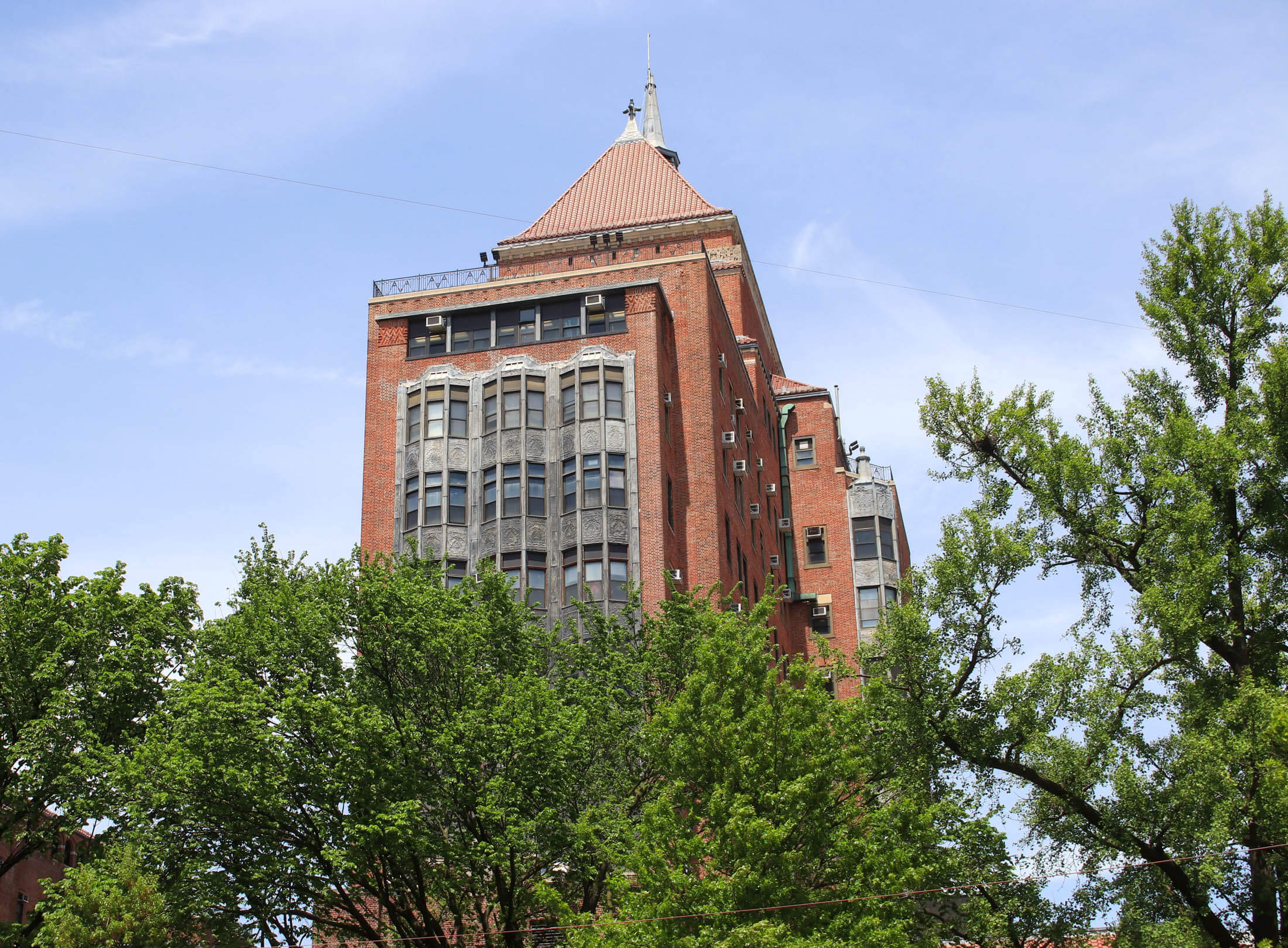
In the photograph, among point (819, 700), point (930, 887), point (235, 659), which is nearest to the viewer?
point (930, 887)

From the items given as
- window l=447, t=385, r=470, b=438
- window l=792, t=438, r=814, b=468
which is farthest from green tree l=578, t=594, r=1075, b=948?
window l=792, t=438, r=814, b=468

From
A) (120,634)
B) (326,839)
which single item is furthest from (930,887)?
(120,634)

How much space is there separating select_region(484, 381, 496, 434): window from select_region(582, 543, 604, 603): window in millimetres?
5374

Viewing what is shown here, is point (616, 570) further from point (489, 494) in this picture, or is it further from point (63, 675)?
point (63, 675)

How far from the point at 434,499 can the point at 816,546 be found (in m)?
22.4

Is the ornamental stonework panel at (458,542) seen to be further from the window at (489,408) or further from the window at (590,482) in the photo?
the window at (590,482)

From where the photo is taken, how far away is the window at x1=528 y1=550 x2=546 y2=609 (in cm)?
4425

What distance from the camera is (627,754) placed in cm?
3162

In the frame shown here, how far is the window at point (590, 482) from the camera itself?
45188mm

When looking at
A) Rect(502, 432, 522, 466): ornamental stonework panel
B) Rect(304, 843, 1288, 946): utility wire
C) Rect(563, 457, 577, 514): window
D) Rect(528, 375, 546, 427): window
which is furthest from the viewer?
Rect(528, 375, 546, 427): window

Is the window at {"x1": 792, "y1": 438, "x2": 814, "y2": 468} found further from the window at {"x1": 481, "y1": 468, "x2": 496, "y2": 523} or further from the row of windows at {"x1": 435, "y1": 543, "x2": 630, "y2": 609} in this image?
the window at {"x1": 481, "y1": 468, "x2": 496, "y2": 523}

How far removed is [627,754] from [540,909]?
398cm

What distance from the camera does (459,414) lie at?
47.4 metres

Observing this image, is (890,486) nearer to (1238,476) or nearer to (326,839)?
(1238,476)
